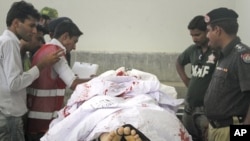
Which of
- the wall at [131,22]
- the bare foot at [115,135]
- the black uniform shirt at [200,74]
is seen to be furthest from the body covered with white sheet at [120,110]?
the wall at [131,22]

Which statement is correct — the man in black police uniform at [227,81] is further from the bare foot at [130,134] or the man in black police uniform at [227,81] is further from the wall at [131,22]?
the wall at [131,22]

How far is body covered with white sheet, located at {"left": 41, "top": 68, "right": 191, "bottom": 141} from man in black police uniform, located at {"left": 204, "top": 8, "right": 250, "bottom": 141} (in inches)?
11.7

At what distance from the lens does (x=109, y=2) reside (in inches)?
155

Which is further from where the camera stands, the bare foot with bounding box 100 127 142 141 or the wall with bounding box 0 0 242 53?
the wall with bounding box 0 0 242 53

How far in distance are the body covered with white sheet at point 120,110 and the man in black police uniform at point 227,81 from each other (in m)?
0.30

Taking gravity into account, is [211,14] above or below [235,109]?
above

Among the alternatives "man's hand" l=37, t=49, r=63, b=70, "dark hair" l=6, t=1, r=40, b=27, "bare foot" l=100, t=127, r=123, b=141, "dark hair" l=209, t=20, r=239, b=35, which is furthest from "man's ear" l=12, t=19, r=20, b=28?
"dark hair" l=209, t=20, r=239, b=35

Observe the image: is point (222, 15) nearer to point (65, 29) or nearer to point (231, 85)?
point (231, 85)

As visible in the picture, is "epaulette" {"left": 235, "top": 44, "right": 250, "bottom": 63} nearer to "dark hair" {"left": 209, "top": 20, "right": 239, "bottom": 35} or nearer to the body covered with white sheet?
"dark hair" {"left": 209, "top": 20, "right": 239, "bottom": 35}

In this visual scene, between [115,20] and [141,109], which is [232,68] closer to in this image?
[141,109]

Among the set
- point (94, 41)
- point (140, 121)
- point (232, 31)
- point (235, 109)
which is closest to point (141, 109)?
point (140, 121)

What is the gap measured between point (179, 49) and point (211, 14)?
2078 mm

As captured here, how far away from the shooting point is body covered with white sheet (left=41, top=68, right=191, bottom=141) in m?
1.19

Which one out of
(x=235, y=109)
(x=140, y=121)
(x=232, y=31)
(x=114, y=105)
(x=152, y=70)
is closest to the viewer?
(x=140, y=121)
